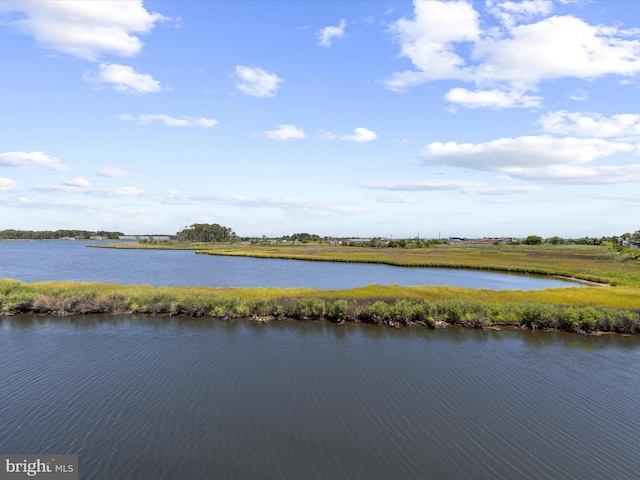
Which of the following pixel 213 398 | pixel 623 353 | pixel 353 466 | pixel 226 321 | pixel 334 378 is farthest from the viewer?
pixel 226 321

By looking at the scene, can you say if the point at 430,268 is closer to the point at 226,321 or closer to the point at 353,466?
the point at 226,321

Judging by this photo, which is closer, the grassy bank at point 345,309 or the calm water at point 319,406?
the calm water at point 319,406

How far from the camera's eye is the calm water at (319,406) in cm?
1166


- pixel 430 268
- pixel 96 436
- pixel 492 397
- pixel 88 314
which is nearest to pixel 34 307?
pixel 88 314

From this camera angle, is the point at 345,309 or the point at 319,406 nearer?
the point at 319,406

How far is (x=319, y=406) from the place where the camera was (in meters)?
15.1

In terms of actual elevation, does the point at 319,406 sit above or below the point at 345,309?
below

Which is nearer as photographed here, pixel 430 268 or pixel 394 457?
pixel 394 457

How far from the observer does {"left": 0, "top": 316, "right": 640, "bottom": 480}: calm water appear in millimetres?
11664

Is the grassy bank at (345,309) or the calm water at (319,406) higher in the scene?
the grassy bank at (345,309)

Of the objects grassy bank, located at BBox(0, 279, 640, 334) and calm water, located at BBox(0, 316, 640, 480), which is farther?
grassy bank, located at BBox(0, 279, 640, 334)

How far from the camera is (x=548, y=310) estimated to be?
1139 inches

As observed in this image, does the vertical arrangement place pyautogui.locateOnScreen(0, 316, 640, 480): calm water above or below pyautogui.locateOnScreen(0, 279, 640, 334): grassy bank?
below

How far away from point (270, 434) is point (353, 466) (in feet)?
10.5
